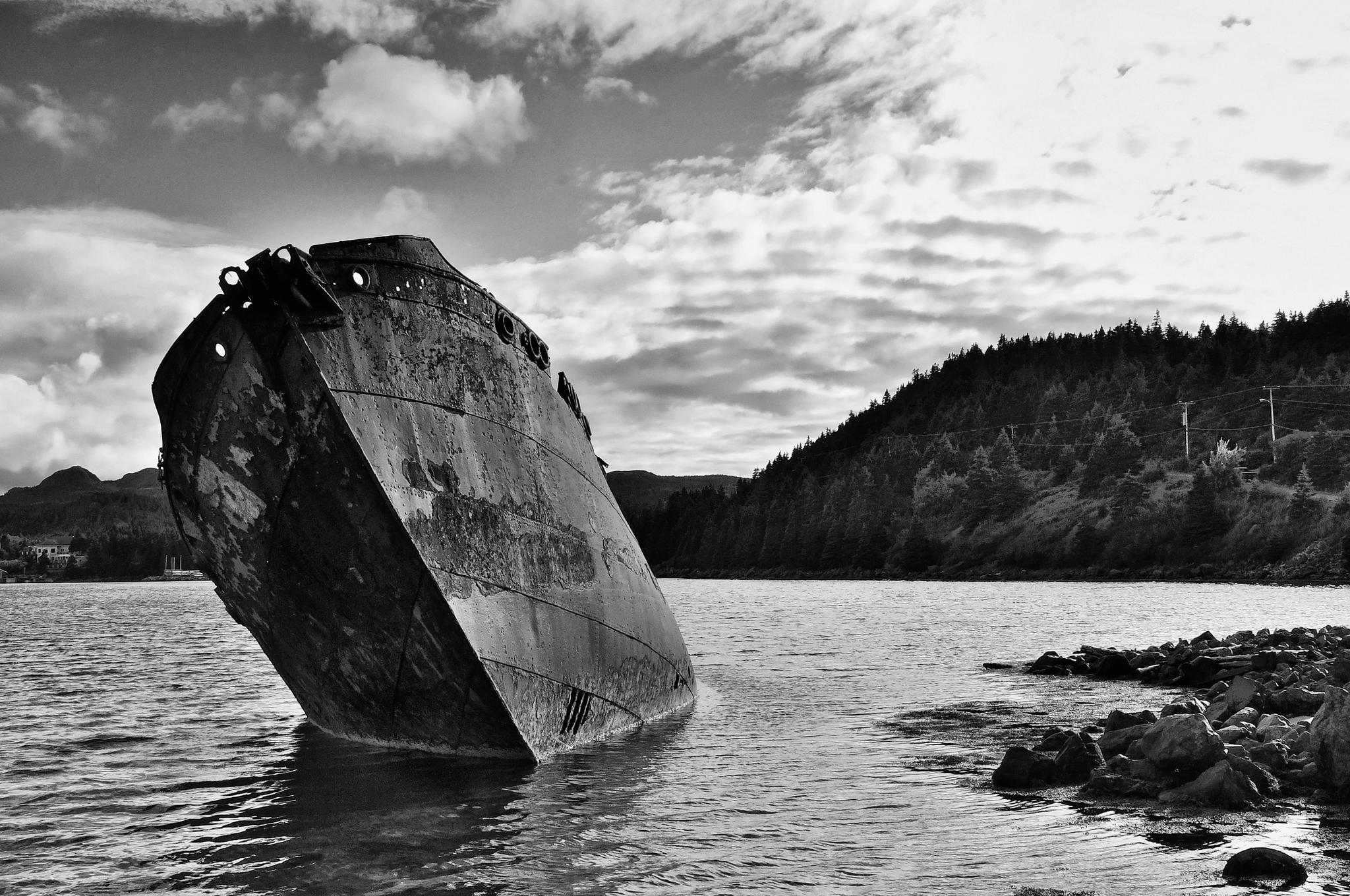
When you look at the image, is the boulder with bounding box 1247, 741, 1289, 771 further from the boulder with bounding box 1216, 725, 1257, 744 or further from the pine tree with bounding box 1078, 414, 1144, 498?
the pine tree with bounding box 1078, 414, 1144, 498

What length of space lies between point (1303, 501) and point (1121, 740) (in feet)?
336

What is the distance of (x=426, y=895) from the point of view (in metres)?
6.67

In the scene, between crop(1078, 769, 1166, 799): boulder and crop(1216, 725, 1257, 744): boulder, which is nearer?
crop(1078, 769, 1166, 799): boulder

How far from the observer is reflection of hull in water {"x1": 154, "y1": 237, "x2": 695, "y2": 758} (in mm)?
8688

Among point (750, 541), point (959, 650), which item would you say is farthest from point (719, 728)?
point (750, 541)

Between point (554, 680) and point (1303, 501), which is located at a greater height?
point (1303, 501)

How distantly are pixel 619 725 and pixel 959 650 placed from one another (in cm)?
1860

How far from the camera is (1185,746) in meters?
9.47

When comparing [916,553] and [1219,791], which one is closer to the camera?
[1219,791]

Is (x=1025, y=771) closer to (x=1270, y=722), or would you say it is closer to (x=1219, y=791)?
(x=1219, y=791)

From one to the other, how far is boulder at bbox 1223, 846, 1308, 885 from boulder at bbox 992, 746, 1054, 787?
3109 millimetres

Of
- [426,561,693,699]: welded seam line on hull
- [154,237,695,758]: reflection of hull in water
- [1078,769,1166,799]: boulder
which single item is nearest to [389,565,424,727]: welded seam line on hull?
[154,237,695,758]: reflection of hull in water

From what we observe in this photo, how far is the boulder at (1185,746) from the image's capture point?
934 cm

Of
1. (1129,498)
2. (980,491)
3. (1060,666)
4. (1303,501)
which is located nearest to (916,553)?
(980,491)
